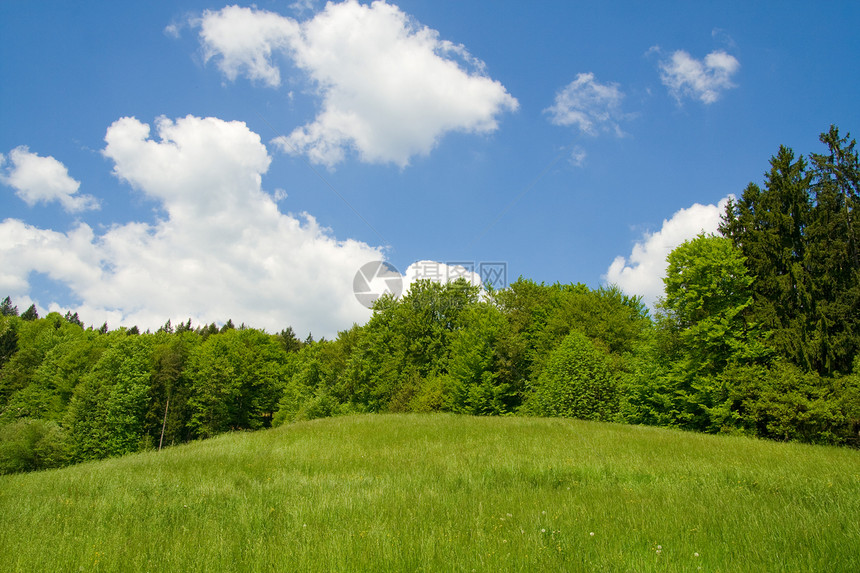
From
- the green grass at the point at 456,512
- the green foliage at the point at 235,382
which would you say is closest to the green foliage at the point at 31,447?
the green foliage at the point at 235,382

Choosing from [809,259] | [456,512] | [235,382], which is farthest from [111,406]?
[809,259]

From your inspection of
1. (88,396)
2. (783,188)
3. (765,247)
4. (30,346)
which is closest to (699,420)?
(765,247)

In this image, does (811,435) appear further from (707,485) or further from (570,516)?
(570,516)

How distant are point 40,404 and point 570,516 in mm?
74471

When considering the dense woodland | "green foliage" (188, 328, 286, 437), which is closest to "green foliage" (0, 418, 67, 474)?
the dense woodland

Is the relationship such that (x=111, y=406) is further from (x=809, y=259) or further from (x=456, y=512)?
(x=809, y=259)

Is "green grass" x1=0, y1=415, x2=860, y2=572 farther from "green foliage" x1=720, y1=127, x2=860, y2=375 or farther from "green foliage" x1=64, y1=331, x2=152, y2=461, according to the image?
"green foliage" x1=64, y1=331, x2=152, y2=461

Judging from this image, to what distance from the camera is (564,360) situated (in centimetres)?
3275

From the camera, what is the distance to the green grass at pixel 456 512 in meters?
4.75

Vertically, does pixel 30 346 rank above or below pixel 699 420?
above

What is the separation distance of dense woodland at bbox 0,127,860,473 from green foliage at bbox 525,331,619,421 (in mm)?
126

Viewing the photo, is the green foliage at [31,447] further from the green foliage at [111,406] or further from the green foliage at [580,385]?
the green foliage at [580,385]

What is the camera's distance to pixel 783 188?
79.6 feet

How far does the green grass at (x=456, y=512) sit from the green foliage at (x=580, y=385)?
63.1 ft
